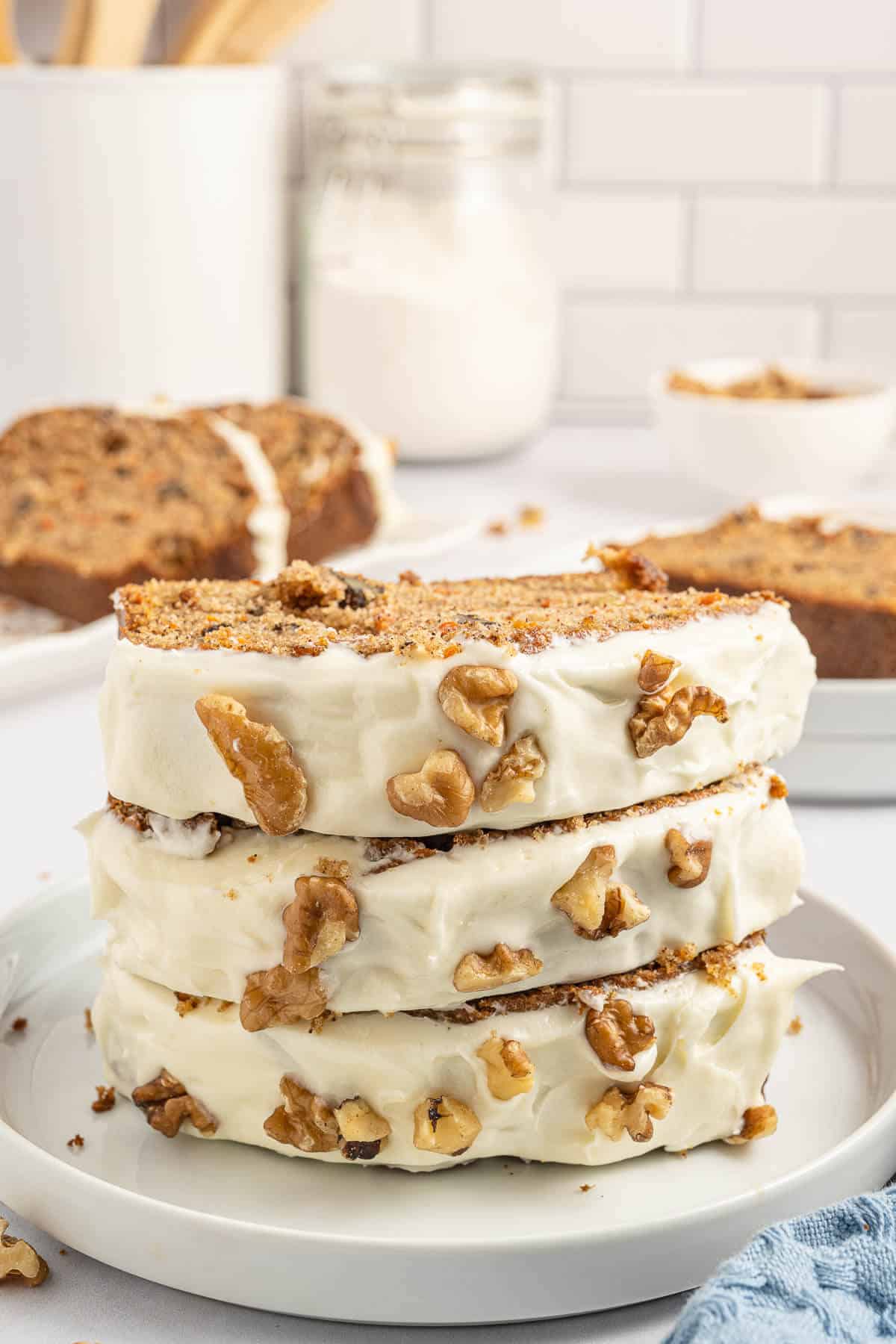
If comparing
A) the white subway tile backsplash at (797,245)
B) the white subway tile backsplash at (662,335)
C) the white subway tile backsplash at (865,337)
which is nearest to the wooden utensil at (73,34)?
the white subway tile backsplash at (662,335)

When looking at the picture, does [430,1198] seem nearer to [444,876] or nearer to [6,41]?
[444,876]

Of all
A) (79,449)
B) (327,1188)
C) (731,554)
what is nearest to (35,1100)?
(327,1188)

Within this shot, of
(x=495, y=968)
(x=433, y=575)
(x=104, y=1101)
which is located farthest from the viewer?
(x=433, y=575)

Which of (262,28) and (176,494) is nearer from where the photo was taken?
(176,494)

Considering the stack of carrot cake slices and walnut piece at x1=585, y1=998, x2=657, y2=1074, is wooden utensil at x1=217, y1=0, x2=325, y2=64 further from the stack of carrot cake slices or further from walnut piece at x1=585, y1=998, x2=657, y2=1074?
walnut piece at x1=585, y1=998, x2=657, y2=1074

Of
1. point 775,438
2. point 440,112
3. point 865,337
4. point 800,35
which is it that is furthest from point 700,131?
point 775,438

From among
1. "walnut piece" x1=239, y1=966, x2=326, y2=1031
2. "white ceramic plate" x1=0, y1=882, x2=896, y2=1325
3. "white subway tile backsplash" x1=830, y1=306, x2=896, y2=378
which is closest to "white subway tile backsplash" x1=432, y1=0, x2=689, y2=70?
"white subway tile backsplash" x1=830, y1=306, x2=896, y2=378

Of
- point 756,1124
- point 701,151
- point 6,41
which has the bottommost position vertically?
point 756,1124
